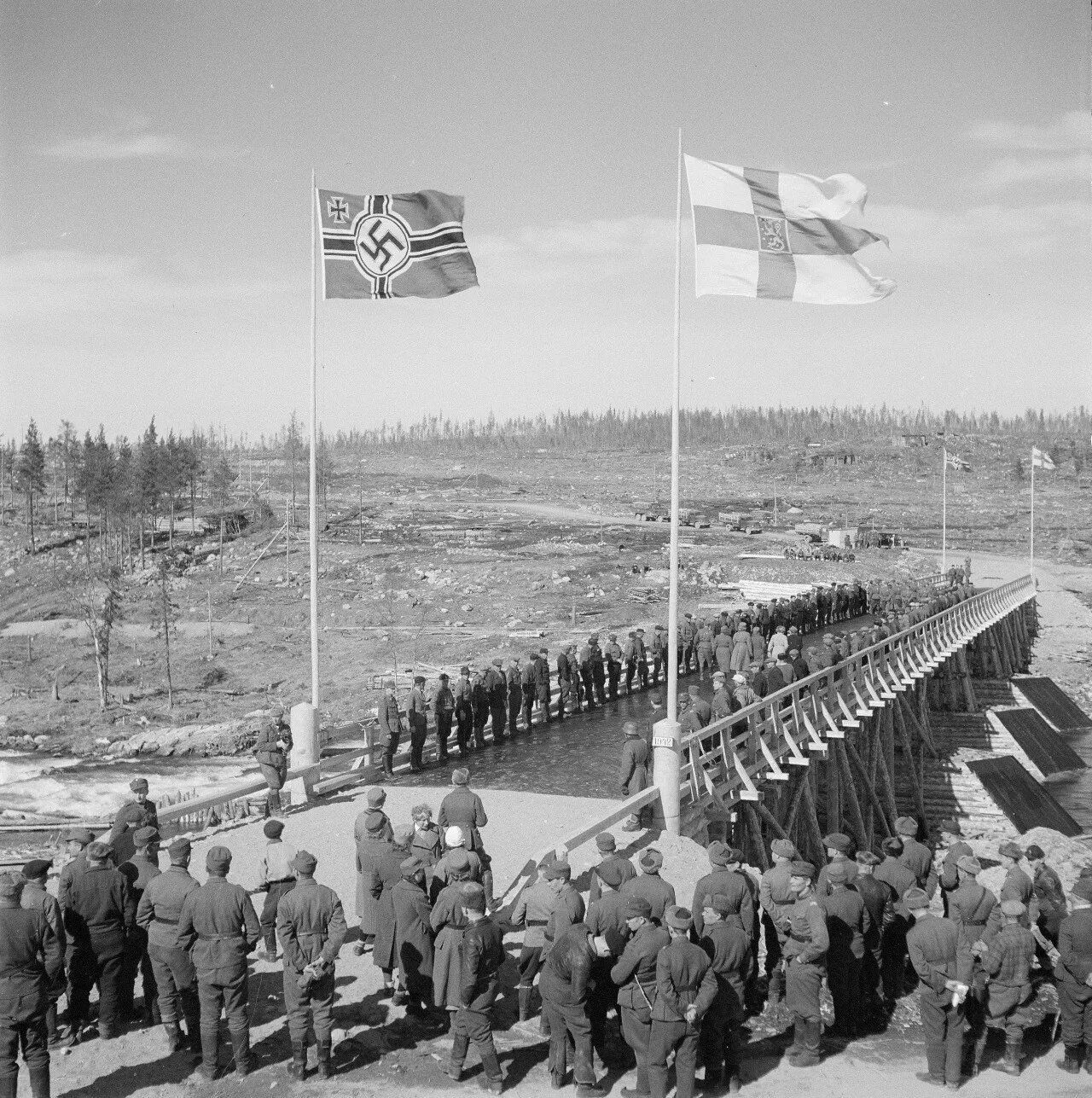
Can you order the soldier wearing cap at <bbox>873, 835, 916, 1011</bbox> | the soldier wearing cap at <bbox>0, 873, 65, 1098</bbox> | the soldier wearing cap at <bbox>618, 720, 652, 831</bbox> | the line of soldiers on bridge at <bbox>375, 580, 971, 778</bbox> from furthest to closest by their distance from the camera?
the line of soldiers on bridge at <bbox>375, 580, 971, 778</bbox> → the soldier wearing cap at <bbox>618, 720, 652, 831</bbox> → the soldier wearing cap at <bbox>873, 835, 916, 1011</bbox> → the soldier wearing cap at <bbox>0, 873, 65, 1098</bbox>

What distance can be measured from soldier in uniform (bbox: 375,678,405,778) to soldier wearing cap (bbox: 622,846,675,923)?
25.5ft

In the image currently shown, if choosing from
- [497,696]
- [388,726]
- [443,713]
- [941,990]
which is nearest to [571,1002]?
[941,990]

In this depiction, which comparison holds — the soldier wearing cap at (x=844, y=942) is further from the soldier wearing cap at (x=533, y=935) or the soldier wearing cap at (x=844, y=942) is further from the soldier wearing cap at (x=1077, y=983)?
the soldier wearing cap at (x=533, y=935)

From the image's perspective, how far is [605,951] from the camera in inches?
318

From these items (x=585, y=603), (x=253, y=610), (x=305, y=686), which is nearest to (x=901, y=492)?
(x=585, y=603)

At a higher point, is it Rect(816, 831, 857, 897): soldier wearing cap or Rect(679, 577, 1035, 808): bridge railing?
Rect(816, 831, 857, 897): soldier wearing cap

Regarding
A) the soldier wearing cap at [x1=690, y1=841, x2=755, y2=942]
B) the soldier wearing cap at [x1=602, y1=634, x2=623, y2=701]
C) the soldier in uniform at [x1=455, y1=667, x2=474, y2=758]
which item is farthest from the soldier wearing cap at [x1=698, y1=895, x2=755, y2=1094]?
the soldier wearing cap at [x1=602, y1=634, x2=623, y2=701]

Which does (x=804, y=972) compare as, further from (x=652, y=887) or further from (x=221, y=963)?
(x=221, y=963)

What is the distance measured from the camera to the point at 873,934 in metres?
8.94

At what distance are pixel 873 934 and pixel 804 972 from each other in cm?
107

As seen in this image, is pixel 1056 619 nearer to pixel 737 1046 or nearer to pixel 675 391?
pixel 675 391

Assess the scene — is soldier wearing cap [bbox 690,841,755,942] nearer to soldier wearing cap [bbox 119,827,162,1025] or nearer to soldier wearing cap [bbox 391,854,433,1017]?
soldier wearing cap [bbox 391,854,433,1017]

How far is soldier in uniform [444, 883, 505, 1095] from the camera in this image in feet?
25.4

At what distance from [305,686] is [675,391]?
27.7m
